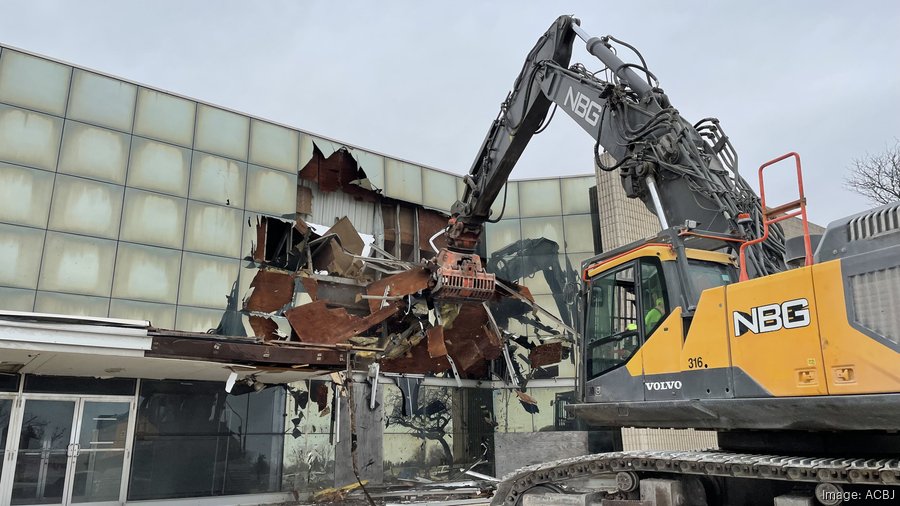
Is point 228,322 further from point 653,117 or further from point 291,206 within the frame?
point 653,117

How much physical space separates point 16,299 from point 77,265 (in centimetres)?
148

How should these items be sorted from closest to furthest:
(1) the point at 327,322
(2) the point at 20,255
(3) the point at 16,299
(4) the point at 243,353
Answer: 1. (4) the point at 243,353
2. (1) the point at 327,322
3. (3) the point at 16,299
4. (2) the point at 20,255

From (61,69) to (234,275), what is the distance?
22.3 feet

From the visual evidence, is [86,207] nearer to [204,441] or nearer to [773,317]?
[204,441]

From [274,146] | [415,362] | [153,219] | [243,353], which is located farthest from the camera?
[274,146]

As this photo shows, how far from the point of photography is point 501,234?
22.6 m

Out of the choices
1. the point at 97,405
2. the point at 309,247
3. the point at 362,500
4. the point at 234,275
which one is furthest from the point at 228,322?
the point at 362,500

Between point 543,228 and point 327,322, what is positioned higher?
point 543,228

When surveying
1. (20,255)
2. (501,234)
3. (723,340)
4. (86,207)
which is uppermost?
(501,234)

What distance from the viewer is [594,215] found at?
2206 centimetres

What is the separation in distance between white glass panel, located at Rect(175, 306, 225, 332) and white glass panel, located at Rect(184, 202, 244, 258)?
1.63 metres

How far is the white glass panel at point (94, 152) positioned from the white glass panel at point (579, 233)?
13.8 metres

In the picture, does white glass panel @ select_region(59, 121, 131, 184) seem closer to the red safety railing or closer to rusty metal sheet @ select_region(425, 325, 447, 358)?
rusty metal sheet @ select_region(425, 325, 447, 358)

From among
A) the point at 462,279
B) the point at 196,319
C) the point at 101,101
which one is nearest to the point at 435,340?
the point at 462,279
